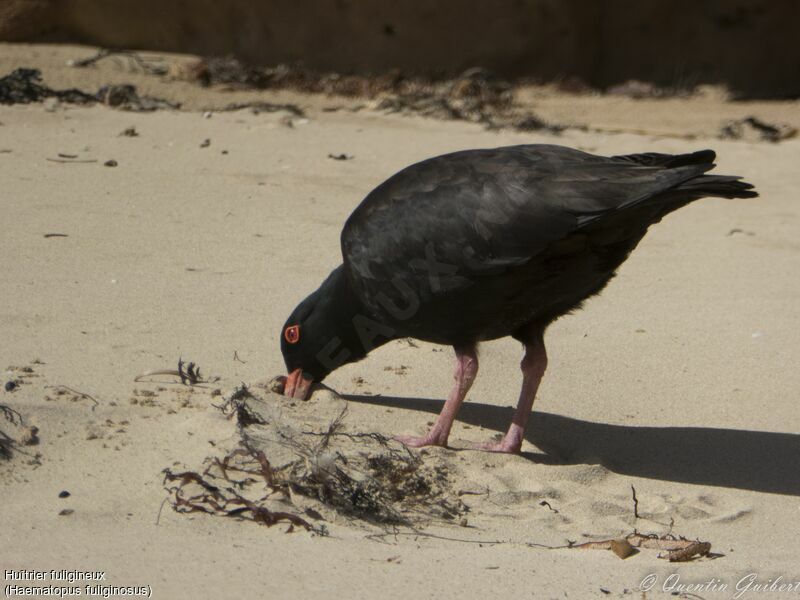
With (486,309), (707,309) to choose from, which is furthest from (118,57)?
(486,309)

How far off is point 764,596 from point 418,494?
→ 1217 millimetres

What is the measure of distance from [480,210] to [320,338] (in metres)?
1.06

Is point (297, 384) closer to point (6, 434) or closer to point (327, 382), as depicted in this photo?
point (327, 382)

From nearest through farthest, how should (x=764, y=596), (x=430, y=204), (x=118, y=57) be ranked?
(x=764, y=596), (x=430, y=204), (x=118, y=57)

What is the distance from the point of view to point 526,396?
5.10 metres

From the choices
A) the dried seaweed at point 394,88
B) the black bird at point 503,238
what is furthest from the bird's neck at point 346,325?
the dried seaweed at point 394,88

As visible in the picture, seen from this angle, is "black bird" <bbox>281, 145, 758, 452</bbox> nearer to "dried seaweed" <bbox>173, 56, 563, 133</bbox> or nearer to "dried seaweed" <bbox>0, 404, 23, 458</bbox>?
"dried seaweed" <bbox>0, 404, 23, 458</bbox>

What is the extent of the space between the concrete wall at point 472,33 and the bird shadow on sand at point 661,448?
9180 millimetres

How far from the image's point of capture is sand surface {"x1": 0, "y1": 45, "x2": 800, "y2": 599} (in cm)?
361

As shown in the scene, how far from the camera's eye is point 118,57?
12758 millimetres

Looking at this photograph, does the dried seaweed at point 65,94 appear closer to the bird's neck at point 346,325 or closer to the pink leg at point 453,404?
the bird's neck at point 346,325

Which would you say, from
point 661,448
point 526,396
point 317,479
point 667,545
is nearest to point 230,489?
point 317,479

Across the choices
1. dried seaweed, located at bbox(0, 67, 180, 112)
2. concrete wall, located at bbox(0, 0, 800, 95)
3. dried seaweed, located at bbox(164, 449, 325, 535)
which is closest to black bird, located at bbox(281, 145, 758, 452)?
dried seaweed, located at bbox(164, 449, 325, 535)

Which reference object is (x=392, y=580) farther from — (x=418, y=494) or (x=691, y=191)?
(x=691, y=191)
